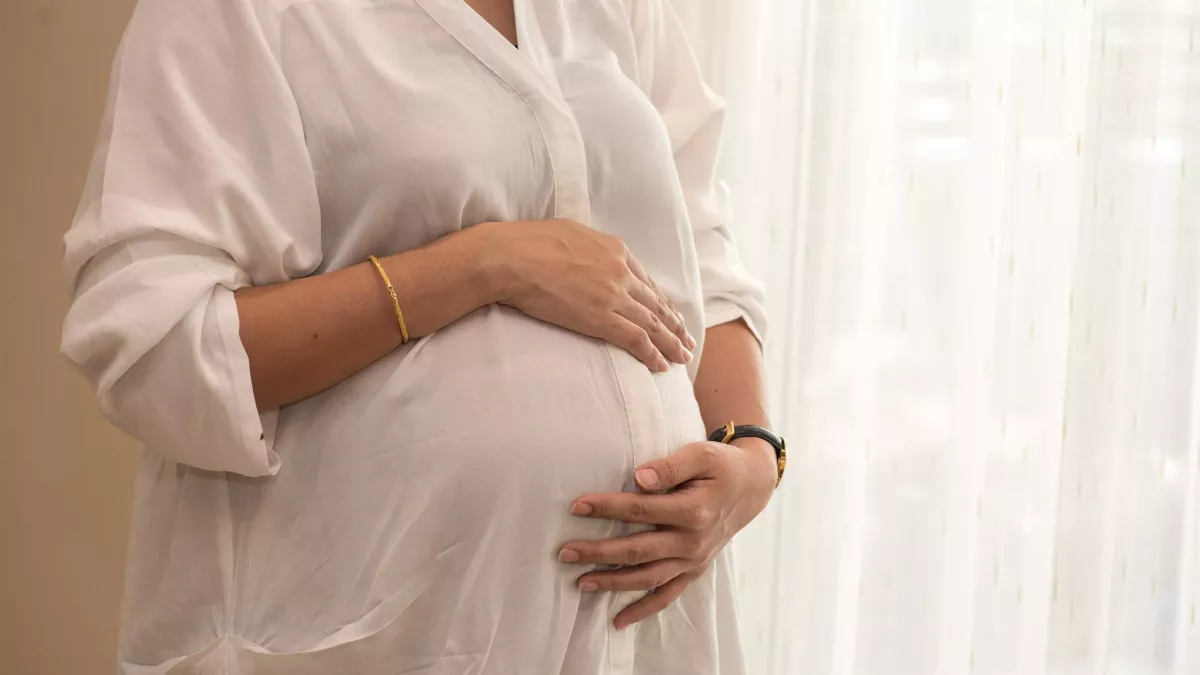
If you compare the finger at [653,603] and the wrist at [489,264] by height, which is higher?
the wrist at [489,264]

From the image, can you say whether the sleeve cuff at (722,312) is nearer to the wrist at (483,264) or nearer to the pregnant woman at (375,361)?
the pregnant woman at (375,361)

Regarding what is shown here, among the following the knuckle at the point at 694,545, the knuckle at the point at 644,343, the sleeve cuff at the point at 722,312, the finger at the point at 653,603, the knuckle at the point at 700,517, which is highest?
the sleeve cuff at the point at 722,312

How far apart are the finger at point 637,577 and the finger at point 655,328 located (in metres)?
0.19

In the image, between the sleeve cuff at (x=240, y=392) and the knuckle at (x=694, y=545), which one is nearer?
the sleeve cuff at (x=240, y=392)

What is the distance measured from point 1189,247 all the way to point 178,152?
1.63 m

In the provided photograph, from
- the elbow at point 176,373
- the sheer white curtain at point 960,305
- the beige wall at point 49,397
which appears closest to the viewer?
the elbow at point 176,373

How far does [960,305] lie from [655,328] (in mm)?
898

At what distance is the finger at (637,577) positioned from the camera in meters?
0.81

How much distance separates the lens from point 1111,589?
171 centimetres

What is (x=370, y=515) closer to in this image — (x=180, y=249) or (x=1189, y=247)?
(x=180, y=249)

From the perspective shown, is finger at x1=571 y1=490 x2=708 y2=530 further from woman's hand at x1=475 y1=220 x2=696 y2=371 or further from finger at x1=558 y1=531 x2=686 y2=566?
woman's hand at x1=475 y1=220 x2=696 y2=371

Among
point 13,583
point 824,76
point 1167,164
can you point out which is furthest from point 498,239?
point 1167,164

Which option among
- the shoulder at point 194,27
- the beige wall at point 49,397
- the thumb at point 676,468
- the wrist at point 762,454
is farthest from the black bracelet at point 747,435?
the beige wall at point 49,397

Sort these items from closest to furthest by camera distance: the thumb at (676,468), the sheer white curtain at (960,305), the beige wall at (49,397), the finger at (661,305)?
the thumb at (676,468), the finger at (661,305), the beige wall at (49,397), the sheer white curtain at (960,305)
